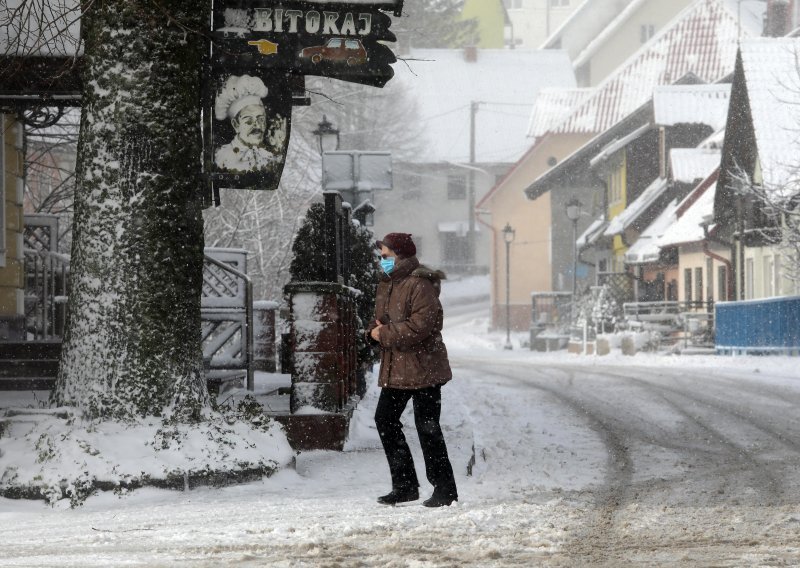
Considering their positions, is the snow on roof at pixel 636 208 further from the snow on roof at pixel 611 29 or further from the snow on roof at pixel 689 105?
the snow on roof at pixel 611 29

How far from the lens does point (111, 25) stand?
29.6ft

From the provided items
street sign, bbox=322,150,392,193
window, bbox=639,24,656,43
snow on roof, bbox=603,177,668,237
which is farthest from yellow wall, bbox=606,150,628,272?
street sign, bbox=322,150,392,193

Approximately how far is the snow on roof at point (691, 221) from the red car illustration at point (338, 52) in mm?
24842

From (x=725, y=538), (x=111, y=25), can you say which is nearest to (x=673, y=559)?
(x=725, y=538)

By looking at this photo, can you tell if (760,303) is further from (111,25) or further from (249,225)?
(111,25)

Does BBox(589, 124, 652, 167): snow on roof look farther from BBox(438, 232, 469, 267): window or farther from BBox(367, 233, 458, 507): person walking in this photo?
BBox(367, 233, 458, 507): person walking

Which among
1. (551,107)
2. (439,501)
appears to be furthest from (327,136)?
(551,107)

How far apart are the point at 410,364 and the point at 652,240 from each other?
31518mm

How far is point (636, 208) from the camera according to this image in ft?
136

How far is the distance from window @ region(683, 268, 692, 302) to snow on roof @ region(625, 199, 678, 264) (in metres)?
1.39

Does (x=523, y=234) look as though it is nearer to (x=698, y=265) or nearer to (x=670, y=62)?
(x=670, y=62)

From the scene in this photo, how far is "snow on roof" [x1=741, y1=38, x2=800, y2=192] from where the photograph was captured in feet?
96.2

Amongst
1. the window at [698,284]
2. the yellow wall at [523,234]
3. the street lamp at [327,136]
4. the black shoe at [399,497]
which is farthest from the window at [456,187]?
the black shoe at [399,497]

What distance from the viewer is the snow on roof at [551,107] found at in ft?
191
